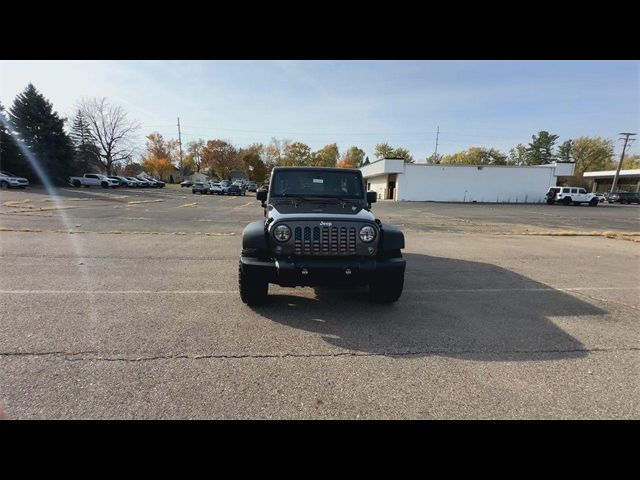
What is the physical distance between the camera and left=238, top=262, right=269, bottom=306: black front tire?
13.5 ft

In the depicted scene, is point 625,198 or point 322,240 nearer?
point 322,240

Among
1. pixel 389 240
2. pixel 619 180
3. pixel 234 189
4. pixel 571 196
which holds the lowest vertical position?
pixel 234 189

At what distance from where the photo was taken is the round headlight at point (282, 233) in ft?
13.2

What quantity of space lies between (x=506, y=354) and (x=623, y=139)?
73281 mm

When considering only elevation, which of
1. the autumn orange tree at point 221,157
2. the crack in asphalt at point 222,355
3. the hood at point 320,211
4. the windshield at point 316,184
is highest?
the autumn orange tree at point 221,157

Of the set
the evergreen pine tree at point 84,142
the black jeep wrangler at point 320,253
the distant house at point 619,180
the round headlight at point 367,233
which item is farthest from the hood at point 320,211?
the distant house at point 619,180

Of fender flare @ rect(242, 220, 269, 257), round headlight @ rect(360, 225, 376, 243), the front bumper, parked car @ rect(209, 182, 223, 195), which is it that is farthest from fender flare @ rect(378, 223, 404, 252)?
parked car @ rect(209, 182, 223, 195)

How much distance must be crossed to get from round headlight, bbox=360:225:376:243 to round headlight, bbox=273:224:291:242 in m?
0.95

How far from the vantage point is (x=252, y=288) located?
4.19 metres

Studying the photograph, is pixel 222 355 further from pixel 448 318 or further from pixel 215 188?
pixel 215 188

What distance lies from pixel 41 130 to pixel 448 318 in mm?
52516

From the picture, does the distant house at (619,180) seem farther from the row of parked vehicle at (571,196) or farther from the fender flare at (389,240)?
the fender flare at (389,240)

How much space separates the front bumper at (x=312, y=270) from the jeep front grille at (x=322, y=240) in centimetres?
10

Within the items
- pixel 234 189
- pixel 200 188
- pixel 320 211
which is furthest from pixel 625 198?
pixel 320 211
